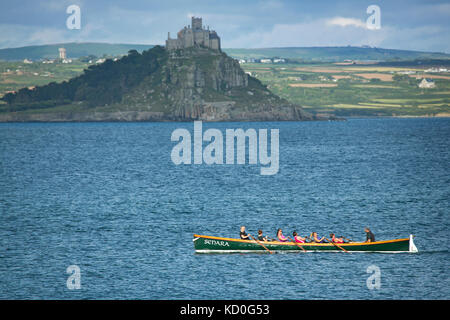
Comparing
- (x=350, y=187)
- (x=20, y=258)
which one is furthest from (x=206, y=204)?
(x=20, y=258)

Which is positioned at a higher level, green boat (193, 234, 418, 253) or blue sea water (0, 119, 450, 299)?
green boat (193, 234, 418, 253)

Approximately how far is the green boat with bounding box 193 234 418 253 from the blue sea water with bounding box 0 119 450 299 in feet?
2.52

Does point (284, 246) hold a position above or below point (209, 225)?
above

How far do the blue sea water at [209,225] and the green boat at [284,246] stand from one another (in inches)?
30.3

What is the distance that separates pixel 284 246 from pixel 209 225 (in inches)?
601

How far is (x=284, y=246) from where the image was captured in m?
61.1

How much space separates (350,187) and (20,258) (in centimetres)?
6144

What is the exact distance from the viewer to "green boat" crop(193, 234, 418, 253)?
60.4 meters

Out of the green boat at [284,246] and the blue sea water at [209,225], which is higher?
the green boat at [284,246]

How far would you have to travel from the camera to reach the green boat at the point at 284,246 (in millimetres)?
60375

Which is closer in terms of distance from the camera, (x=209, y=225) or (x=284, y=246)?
(x=284, y=246)

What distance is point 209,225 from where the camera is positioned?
74.6 metres
